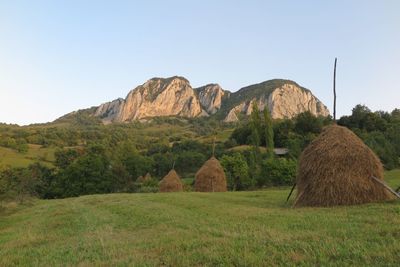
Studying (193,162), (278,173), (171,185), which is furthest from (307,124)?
(171,185)

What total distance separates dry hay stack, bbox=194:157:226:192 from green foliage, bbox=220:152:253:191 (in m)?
13.6

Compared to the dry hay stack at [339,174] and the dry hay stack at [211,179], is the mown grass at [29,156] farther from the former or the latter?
the dry hay stack at [339,174]

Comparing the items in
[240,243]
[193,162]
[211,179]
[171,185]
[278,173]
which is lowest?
[193,162]

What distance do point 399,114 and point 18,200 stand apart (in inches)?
3789

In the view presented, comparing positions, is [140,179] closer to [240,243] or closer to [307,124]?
[307,124]

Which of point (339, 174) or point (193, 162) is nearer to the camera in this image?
point (339, 174)

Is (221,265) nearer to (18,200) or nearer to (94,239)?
(94,239)

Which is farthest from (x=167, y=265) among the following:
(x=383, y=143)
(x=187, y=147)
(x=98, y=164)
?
(x=187, y=147)

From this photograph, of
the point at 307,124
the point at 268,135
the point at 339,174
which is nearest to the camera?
the point at 339,174

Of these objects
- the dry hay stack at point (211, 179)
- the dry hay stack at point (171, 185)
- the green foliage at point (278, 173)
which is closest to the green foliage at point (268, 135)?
the green foliage at point (278, 173)

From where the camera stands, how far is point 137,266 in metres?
6.92

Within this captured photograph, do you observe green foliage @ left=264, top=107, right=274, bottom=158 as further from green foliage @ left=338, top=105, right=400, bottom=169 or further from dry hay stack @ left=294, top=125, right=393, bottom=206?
dry hay stack @ left=294, top=125, right=393, bottom=206

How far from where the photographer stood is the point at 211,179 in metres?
36.4

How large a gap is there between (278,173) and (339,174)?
34122mm
